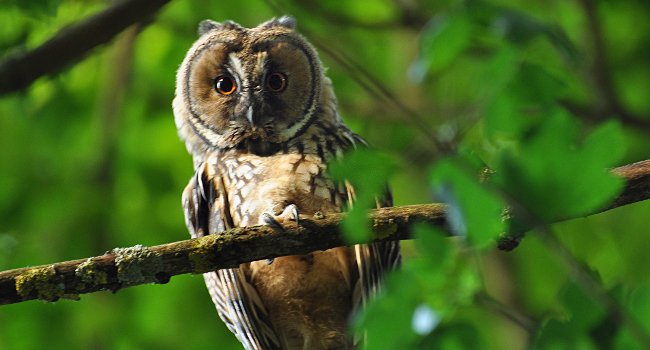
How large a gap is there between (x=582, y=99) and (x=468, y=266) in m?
4.40

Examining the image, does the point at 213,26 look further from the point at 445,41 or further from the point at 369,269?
the point at 445,41

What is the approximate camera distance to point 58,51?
11.5 ft

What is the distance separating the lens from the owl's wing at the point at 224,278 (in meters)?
3.67

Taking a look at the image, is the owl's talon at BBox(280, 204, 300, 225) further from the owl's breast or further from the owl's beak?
the owl's beak

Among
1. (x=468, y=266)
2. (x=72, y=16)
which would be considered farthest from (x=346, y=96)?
(x=468, y=266)

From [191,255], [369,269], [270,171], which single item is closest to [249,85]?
[270,171]

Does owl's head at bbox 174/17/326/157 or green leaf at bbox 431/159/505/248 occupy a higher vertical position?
owl's head at bbox 174/17/326/157

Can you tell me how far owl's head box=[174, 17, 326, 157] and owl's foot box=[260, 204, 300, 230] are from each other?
632 mm

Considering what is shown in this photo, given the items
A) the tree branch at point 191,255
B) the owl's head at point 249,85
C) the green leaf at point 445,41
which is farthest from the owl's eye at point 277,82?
the green leaf at point 445,41

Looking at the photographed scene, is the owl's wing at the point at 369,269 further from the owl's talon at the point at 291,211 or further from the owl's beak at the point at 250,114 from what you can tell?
the owl's beak at the point at 250,114

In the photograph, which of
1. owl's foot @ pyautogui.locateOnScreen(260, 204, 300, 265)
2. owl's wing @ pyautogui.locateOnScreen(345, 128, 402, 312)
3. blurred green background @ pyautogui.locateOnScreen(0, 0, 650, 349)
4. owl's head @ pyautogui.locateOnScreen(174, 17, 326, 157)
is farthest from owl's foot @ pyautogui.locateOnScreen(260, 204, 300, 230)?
owl's head @ pyautogui.locateOnScreen(174, 17, 326, 157)

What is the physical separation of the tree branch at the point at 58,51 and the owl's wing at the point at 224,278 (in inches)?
28.9

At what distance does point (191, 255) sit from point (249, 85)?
1.47m

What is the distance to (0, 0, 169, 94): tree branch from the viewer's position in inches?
136
